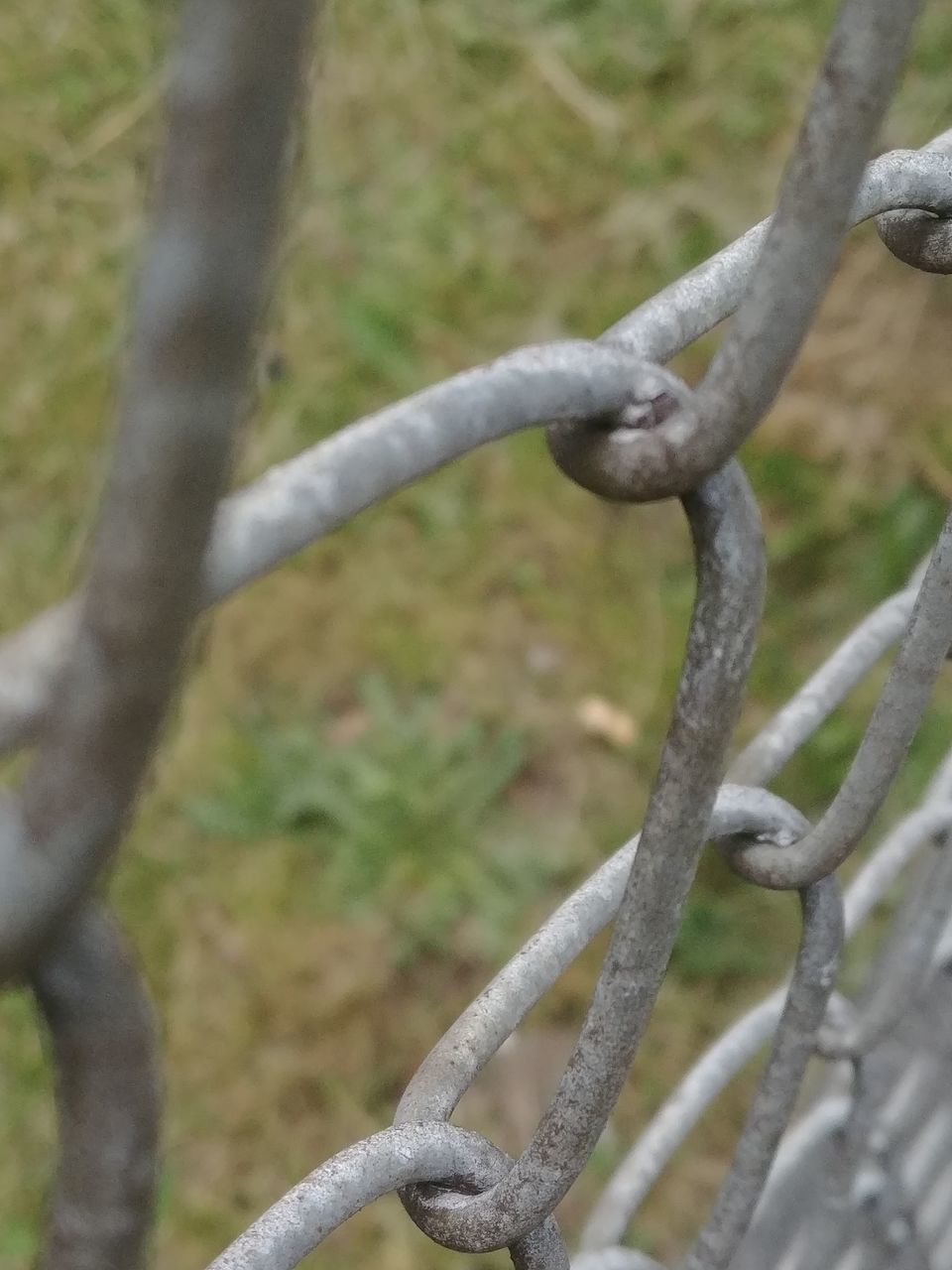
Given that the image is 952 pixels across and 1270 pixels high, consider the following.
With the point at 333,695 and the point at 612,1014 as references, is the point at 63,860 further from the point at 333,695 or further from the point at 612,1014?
the point at 333,695

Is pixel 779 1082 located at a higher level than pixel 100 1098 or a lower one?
lower

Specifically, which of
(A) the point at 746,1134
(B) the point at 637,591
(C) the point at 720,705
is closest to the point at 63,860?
(C) the point at 720,705

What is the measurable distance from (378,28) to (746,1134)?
1186 millimetres

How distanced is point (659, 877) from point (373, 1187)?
0.28ft

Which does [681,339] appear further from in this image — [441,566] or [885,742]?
[441,566]

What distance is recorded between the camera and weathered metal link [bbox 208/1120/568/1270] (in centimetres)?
22

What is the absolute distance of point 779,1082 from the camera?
35cm

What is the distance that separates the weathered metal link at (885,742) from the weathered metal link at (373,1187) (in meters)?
0.09

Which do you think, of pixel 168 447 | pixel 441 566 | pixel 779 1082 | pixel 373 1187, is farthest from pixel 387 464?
pixel 441 566

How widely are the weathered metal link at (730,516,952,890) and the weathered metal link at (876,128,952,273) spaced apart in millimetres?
55

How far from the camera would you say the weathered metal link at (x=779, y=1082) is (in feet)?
1.10

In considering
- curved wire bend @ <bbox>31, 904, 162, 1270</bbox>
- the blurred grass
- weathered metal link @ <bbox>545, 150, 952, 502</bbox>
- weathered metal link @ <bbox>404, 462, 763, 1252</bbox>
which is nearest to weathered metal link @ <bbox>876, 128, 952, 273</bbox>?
weathered metal link @ <bbox>545, 150, 952, 502</bbox>

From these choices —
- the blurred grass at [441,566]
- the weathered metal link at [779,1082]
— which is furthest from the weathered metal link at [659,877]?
the blurred grass at [441,566]

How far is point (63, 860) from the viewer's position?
11 cm
